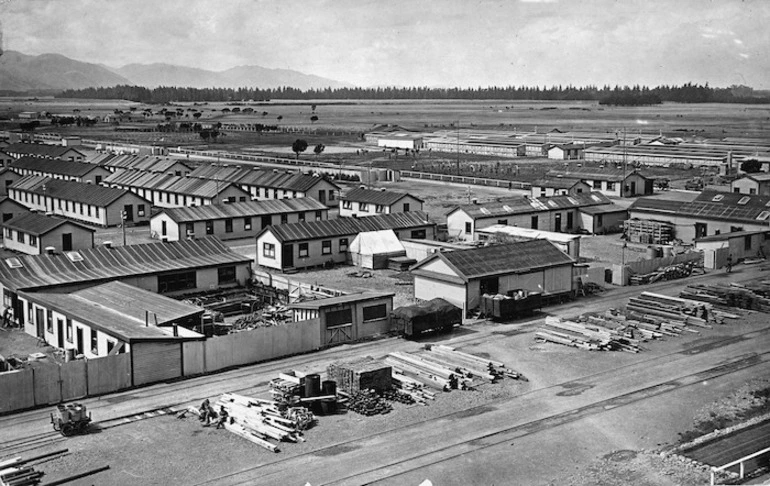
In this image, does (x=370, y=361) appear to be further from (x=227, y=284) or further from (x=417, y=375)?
(x=227, y=284)

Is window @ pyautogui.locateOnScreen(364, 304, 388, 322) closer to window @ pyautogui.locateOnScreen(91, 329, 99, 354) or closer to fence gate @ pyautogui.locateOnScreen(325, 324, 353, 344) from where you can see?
fence gate @ pyautogui.locateOnScreen(325, 324, 353, 344)

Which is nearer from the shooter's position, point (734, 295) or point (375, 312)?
point (375, 312)

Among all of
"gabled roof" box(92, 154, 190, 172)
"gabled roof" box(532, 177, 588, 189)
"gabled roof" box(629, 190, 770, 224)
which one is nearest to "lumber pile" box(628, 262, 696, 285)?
"gabled roof" box(629, 190, 770, 224)

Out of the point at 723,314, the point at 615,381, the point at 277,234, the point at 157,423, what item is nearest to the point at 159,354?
the point at 157,423

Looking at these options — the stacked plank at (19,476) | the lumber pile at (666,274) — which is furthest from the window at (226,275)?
the lumber pile at (666,274)

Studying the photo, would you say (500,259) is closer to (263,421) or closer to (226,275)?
(226,275)

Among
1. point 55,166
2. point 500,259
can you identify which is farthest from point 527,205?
point 55,166
